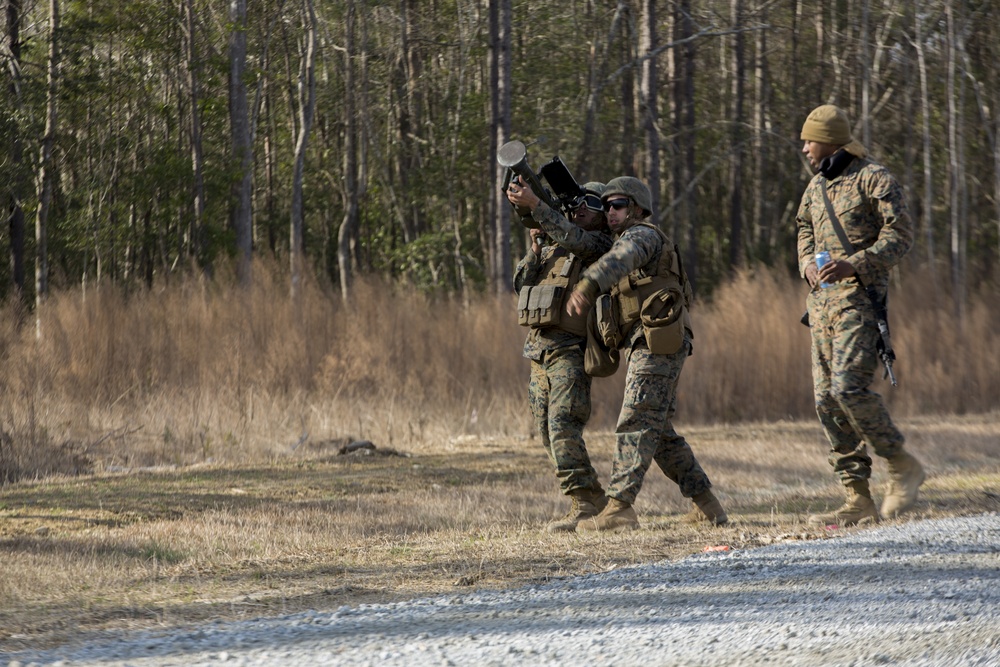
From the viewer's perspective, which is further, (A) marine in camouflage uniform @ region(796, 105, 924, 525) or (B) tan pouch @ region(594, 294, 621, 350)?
(B) tan pouch @ region(594, 294, 621, 350)

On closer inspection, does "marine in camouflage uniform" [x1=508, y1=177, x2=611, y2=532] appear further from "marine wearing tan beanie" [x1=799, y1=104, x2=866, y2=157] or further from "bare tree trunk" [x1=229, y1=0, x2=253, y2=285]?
"bare tree trunk" [x1=229, y1=0, x2=253, y2=285]

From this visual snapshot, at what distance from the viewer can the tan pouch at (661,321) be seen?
6.33m

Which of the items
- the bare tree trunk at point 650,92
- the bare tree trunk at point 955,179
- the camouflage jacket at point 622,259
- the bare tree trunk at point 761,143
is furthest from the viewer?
the bare tree trunk at point 761,143

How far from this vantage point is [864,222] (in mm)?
6441

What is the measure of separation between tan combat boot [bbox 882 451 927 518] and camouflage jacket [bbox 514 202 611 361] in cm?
171

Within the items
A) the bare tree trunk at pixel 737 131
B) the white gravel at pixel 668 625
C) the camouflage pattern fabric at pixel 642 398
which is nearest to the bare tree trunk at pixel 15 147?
the bare tree trunk at pixel 737 131

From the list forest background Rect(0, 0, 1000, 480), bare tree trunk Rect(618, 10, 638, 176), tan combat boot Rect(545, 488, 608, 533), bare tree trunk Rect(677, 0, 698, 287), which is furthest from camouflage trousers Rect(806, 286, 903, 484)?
bare tree trunk Rect(618, 10, 638, 176)

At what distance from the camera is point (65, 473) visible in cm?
1021

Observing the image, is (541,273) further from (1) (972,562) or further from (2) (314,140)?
(2) (314,140)

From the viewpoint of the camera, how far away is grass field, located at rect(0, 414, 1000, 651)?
17.2 ft

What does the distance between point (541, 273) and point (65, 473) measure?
206 inches

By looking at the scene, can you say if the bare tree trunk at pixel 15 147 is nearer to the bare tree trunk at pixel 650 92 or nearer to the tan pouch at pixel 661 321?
the bare tree trunk at pixel 650 92

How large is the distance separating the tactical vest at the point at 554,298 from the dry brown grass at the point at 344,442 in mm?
1068

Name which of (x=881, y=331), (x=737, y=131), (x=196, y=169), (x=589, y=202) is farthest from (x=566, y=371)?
(x=737, y=131)
